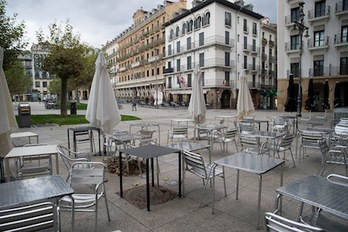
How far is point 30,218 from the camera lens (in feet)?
6.59

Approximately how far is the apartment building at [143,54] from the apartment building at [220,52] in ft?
11.2

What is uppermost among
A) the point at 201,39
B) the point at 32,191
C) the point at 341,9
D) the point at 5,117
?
the point at 201,39

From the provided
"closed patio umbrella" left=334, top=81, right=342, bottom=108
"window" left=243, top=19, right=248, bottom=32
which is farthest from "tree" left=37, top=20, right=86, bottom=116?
"window" left=243, top=19, right=248, bottom=32

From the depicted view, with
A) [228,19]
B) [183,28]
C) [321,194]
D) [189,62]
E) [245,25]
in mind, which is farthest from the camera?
[183,28]

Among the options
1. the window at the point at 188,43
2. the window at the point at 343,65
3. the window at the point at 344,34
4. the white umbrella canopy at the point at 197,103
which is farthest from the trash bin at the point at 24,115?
the window at the point at 188,43

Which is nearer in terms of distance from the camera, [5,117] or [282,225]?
[282,225]

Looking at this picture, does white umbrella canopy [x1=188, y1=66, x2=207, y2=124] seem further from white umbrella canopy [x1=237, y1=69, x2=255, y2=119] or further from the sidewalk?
the sidewalk

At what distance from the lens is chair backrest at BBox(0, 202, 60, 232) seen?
193 centimetres

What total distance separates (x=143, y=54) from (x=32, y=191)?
53.6 m

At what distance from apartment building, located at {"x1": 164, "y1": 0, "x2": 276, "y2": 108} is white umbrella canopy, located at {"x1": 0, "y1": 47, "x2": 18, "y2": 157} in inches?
1191

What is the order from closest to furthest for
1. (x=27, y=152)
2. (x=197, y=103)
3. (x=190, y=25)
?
(x=27, y=152)
(x=197, y=103)
(x=190, y=25)

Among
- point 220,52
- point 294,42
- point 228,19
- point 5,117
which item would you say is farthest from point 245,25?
point 5,117

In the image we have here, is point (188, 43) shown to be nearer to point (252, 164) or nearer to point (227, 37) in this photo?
point (227, 37)

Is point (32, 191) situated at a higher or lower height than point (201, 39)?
lower
